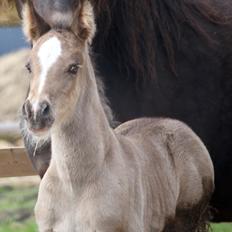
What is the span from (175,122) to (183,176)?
31 cm

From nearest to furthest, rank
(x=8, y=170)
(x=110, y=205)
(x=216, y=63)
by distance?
(x=110, y=205)
(x=216, y=63)
(x=8, y=170)

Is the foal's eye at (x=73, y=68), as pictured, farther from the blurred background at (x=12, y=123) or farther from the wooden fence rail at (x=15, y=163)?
the wooden fence rail at (x=15, y=163)

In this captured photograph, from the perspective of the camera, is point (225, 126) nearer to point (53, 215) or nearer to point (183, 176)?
point (183, 176)

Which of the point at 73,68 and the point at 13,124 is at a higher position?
the point at 73,68

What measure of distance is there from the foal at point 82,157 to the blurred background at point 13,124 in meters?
0.54

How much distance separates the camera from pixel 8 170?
22.9ft

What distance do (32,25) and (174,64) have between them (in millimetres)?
1144

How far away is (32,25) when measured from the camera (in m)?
4.55

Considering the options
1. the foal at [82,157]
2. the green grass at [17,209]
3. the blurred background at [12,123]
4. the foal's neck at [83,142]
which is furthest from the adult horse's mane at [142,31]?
the green grass at [17,209]

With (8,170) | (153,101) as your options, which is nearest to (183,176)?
(153,101)

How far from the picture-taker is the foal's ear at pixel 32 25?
4.51m

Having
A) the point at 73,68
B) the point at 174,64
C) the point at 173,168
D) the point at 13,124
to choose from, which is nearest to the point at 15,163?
the point at 13,124

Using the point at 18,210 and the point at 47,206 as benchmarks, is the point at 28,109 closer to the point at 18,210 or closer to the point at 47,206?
the point at 47,206

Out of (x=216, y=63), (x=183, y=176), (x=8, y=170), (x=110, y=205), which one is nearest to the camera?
(x=110, y=205)
